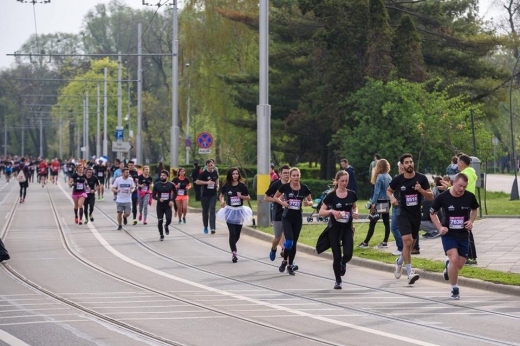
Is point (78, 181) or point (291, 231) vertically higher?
point (78, 181)

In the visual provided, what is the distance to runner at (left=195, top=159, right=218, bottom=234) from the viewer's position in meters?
27.4

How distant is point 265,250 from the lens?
24.0 m

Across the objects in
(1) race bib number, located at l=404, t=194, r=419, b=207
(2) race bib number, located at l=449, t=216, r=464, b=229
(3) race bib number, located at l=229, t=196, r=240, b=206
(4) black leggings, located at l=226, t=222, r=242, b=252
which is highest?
(1) race bib number, located at l=404, t=194, r=419, b=207

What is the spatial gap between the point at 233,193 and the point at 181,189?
10080mm

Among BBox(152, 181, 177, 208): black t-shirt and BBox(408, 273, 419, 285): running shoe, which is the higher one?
BBox(152, 181, 177, 208): black t-shirt

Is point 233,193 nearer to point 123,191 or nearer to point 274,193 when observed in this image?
point 274,193

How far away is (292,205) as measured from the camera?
18469 millimetres

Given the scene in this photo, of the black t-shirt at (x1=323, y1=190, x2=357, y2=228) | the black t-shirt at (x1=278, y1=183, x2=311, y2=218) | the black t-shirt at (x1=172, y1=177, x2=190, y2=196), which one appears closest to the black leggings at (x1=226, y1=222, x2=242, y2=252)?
the black t-shirt at (x1=278, y1=183, x2=311, y2=218)

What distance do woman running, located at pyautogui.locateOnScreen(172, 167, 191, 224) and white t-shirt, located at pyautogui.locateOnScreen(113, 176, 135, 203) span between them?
6.67 ft

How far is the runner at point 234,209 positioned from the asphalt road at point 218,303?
1.67 feet

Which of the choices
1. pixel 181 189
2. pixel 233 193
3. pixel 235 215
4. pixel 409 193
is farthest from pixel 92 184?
pixel 409 193

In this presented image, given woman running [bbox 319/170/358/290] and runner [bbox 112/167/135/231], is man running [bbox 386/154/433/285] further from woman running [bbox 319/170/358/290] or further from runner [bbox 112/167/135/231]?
runner [bbox 112/167/135/231]

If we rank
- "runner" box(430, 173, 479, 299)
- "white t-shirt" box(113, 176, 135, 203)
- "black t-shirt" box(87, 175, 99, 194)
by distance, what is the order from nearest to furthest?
"runner" box(430, 173, 479, 299), "white t-shirt" box(113, 176, 135, 203), "black t-shirt" box(87, 175, 99, 194)

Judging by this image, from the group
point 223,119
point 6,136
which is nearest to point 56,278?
point 223,119
